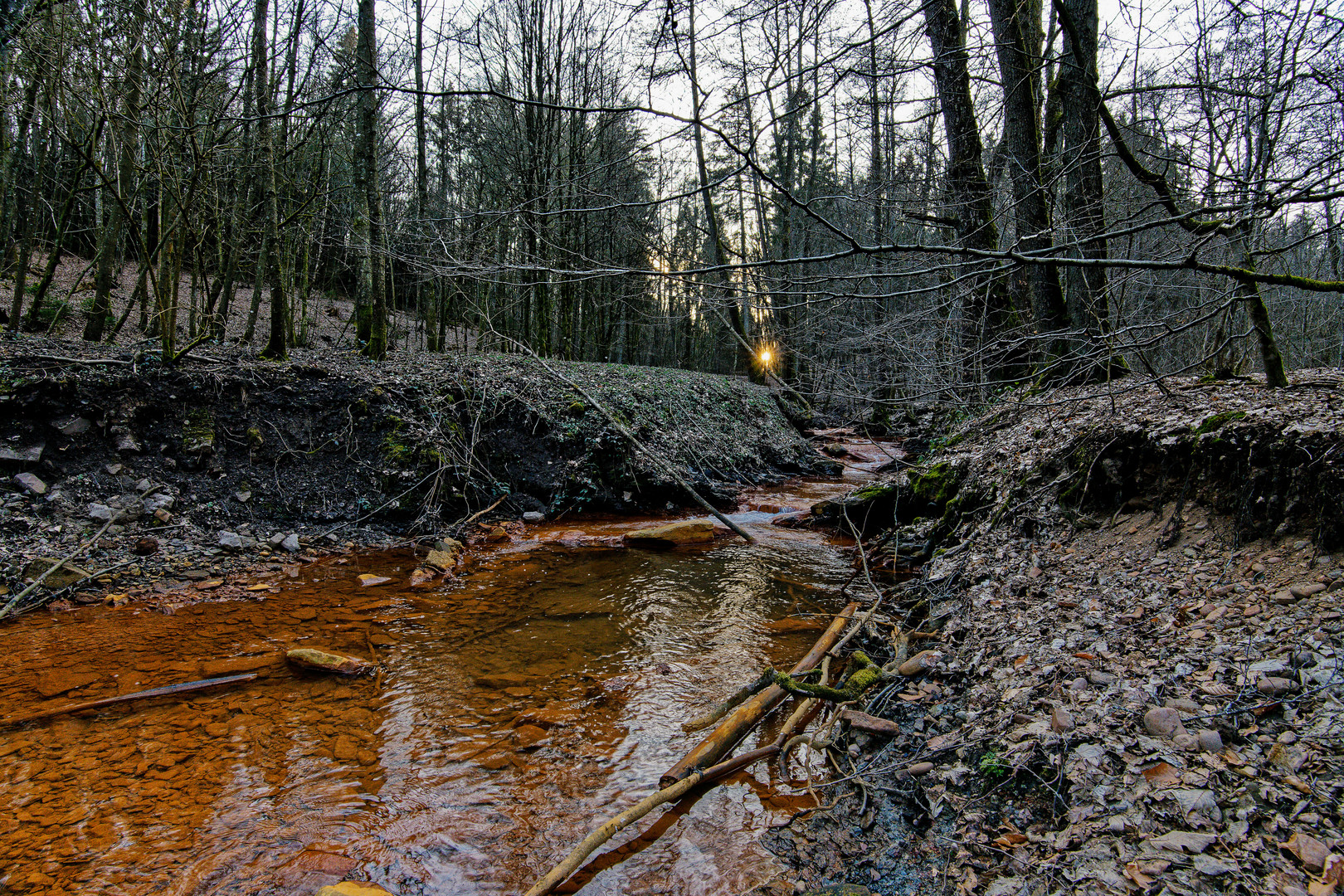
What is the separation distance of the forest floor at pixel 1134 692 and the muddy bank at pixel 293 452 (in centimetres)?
560

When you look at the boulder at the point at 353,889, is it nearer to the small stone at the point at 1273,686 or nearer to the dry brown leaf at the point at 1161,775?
the dry brown leaf at the point at 1161,775

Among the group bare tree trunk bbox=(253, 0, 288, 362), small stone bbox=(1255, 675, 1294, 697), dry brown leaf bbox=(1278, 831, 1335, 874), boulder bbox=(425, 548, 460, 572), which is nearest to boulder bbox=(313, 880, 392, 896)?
dry brown leaf bbox=(1278, 831, 1335, 874)

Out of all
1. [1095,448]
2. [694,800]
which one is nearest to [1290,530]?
[1095,448]

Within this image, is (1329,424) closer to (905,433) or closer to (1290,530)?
(1290,530)

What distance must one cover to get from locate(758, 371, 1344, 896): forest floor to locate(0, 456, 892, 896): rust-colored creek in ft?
2.08

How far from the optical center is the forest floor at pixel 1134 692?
70.9 inches

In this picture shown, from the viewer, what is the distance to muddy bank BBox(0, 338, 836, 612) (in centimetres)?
576

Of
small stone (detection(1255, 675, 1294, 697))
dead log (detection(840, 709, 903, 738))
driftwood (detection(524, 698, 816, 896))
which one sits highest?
small stone (detection(1255, 675, 1294, 697))

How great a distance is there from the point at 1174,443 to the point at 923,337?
171cm

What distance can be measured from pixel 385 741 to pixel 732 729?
78.7 inches

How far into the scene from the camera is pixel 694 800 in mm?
2840

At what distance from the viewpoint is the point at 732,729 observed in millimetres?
3146

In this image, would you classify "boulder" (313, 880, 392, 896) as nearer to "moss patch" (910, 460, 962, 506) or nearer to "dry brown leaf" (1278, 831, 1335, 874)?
"dry brown leaf" (1278, 831, 1335, 874)

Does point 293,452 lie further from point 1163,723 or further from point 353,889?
point 1163,723
